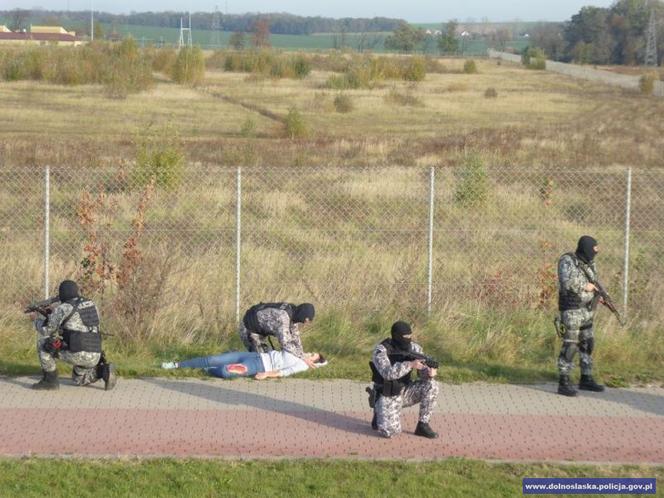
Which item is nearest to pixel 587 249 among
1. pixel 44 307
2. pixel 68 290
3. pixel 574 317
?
pixel 574 317

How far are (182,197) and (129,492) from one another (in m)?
11.7

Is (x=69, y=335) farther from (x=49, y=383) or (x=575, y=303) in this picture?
(x=575, y=303)

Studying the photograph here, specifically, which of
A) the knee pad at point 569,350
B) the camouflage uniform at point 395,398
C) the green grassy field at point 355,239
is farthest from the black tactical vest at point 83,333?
the knee pad at point 569,350

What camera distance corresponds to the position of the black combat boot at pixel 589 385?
1015 centimetres

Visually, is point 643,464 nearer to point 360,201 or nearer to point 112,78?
point 360,201

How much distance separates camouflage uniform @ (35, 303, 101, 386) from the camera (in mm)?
9656

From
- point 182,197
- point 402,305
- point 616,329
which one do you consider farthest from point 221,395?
point 182,197

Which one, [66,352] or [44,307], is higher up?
[44,307]

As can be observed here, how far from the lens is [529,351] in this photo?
448 inches

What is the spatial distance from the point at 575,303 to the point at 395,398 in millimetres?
2169

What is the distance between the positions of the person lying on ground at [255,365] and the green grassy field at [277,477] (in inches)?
93.4

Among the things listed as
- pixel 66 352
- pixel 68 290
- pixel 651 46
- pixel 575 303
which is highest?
pixel 651 46

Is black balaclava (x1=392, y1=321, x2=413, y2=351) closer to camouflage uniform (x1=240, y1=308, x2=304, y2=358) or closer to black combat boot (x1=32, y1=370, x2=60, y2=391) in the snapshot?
camouflage uniform (x1=240, y1=308, x2=304, y2=358)

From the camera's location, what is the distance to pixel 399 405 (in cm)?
872
